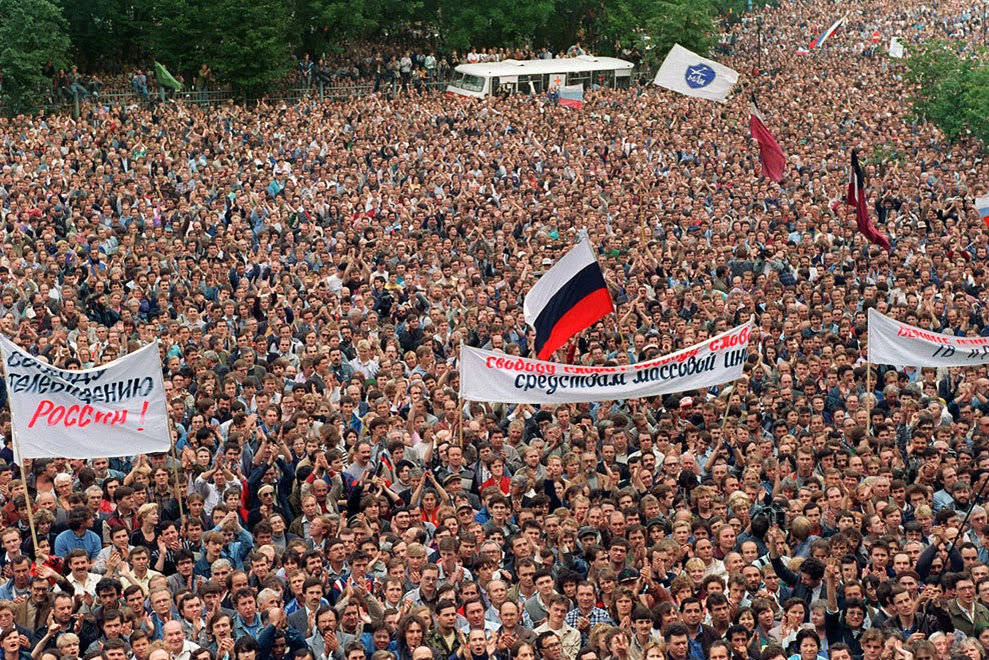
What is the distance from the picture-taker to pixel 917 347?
1566cm

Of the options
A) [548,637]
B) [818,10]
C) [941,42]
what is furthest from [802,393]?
[818,10]

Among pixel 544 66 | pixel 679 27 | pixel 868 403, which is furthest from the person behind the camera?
pixel 679 27

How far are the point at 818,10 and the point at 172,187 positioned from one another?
2086 inches

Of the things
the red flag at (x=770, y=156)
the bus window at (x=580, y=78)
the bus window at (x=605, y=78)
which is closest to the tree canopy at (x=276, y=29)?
the bus window at (x=605, y=78)

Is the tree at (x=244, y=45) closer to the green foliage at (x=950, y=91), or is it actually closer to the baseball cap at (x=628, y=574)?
the green foliage at (x=950, y=91)

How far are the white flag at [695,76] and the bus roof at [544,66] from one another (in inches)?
409

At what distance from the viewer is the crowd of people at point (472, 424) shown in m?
10.4

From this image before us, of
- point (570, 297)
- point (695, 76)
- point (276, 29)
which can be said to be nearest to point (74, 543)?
point (570, 297)

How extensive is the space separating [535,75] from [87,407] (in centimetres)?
3450

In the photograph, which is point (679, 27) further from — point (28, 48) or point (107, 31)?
point (28, 48)

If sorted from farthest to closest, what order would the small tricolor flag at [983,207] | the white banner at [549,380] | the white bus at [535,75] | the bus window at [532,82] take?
1. the bus window at [532,82]
2. the white bus at [535,75]
3. the small tricolor flag at [983,207]
4. the white banner at [549,380]

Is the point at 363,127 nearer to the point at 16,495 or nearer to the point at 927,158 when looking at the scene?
the point at 927,158

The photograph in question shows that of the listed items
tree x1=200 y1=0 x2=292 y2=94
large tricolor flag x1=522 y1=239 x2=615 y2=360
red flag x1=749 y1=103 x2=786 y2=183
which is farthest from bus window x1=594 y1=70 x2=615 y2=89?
large tricolor flag x1=522 y1=239 x2=615 y2=360

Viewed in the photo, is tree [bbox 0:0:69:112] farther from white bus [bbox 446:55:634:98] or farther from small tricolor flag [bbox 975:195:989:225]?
small tricolor flag [bbox 975:195:989:225]
